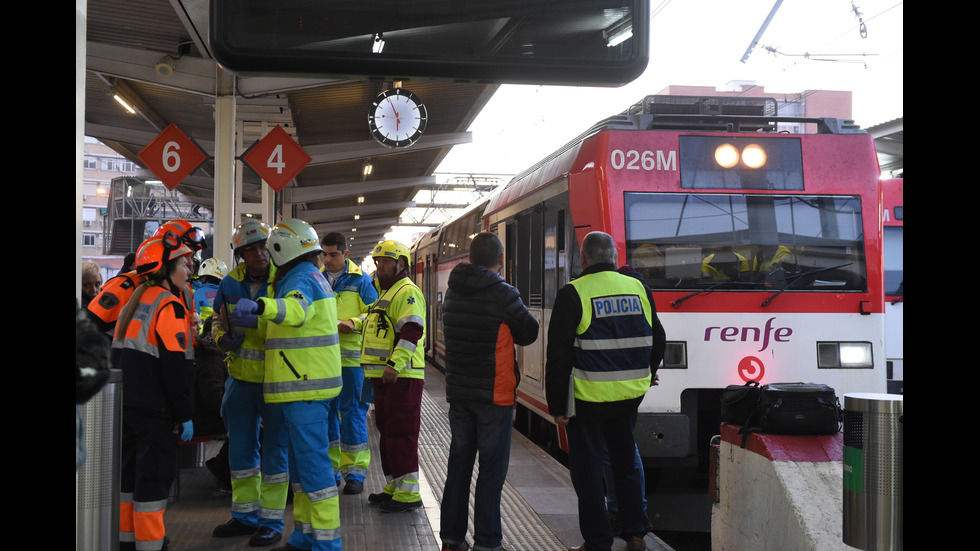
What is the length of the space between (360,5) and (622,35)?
2.38 ft

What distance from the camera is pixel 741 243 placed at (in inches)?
263

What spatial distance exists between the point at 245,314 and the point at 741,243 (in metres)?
4.00

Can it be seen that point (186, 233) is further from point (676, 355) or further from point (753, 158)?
point (753, 158)

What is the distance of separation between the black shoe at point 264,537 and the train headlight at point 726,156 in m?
4.29

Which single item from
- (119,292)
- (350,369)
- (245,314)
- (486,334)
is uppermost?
(119,292)

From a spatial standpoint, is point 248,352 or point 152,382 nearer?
point 152,382

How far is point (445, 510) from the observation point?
5.05m

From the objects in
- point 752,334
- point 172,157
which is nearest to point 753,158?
point 752,334

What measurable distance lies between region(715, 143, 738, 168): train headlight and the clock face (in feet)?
18.4

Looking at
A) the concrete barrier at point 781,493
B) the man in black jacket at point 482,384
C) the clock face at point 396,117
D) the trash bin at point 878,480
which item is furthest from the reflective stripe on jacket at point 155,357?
the clock face at point 396,117

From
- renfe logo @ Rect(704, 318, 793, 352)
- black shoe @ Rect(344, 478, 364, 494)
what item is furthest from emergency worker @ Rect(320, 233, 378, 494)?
renfe logo @ Rect(704, 318, 793, 352)

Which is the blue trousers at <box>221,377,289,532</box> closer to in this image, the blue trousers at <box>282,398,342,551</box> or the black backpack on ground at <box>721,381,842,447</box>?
the blue trousers at <box>282,398,342,551</box>

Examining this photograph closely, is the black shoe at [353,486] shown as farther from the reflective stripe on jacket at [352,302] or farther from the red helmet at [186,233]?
the red helmet at [186,233]
